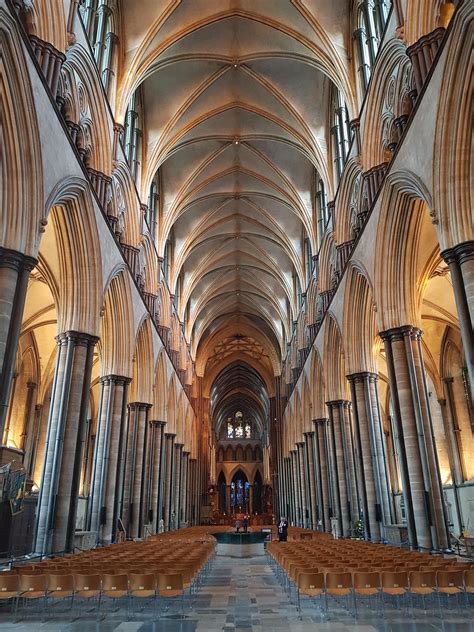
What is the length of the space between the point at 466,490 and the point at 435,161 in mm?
14572

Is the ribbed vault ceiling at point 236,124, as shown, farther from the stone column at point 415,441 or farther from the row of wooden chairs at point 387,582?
the row of wooden chairs at point 387,582

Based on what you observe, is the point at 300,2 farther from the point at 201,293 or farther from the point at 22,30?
the point at 201,293

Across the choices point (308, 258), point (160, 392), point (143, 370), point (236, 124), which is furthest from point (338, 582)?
point (308, 258)

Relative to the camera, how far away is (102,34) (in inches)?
583

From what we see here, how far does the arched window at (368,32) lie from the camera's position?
1417 centimetres

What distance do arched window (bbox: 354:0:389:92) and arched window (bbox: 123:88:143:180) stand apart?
319 inches

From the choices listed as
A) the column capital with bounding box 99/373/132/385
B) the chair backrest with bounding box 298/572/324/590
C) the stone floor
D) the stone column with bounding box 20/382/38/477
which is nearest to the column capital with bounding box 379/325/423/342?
the stone floor

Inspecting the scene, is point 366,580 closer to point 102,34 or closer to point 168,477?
point 102,34

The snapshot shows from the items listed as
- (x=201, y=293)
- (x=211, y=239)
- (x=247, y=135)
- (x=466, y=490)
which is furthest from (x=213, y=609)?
(x=201, y=293)

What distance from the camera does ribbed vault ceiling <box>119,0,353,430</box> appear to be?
16.4 metres

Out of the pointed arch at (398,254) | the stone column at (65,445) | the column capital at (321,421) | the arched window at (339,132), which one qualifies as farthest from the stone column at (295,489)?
the stone column at (65,445)

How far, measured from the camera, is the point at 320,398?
2373cm

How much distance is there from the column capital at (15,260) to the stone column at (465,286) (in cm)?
733

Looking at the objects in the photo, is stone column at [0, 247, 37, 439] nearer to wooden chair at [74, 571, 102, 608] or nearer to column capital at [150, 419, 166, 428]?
wooden chair at [74, 571, 102, 608]
